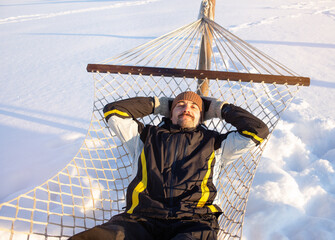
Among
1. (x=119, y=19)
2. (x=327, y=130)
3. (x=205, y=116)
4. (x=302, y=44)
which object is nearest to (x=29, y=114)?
(x=205, y=116)

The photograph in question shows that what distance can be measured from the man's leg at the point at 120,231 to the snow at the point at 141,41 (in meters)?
0.63

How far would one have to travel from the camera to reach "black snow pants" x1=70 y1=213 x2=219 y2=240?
2.87 feet

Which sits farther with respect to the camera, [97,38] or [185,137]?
[97,38]

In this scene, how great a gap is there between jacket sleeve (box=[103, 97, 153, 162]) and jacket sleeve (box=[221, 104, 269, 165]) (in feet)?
1.42

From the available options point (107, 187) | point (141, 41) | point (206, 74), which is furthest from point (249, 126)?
point (141, 41)

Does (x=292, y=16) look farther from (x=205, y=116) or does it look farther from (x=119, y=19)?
(x=205, y=116)

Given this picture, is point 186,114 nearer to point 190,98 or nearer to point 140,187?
point 190,98

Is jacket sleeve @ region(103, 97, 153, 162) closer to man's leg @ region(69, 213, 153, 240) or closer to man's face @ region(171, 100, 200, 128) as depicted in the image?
man's face @ region(171, 100, 200, 128)

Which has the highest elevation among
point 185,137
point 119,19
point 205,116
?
point 119,19

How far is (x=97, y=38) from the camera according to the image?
5.38m

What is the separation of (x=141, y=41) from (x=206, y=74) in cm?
398

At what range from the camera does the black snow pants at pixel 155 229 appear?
87 centimetres

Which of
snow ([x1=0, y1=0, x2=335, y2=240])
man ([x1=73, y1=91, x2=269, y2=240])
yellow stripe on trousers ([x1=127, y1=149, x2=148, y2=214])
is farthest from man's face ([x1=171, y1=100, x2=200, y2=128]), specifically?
snow ([x1=0, y1=0, x2=335, y2=240])

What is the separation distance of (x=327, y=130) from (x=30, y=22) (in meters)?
7.74
